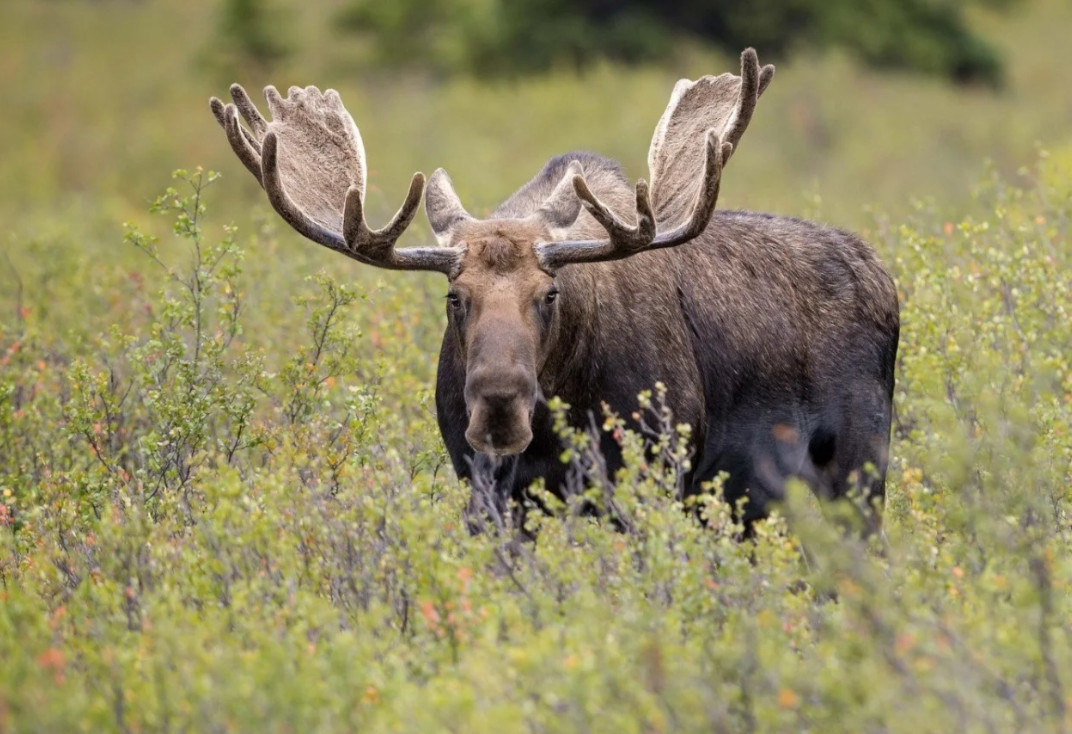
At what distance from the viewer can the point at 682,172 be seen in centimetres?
748

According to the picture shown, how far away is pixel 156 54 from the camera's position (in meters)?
38.1

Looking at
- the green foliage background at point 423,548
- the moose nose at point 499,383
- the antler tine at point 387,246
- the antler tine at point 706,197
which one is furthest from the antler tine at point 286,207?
the antler tine at point 706,197

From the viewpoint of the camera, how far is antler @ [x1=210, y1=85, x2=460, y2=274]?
6762 mm

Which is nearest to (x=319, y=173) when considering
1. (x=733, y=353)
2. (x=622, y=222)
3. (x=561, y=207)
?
(x=561, y=207)

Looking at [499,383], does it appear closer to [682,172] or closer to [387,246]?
[387,246]

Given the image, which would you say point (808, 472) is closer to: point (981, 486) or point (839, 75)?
point (981, 486)

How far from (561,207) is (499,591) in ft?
7.04

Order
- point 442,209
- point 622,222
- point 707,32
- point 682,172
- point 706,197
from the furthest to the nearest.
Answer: point 707,32 → point 682,172 → point 442,209 → point 706,197 → point 622,222

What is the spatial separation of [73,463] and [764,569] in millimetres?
4495

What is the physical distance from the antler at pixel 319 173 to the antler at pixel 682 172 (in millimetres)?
596

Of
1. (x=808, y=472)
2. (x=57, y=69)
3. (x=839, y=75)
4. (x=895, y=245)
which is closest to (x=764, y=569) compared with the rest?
(x=808, y=472)

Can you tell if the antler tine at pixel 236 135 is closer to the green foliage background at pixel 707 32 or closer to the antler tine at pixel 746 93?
the antler tine at pixel 746 93

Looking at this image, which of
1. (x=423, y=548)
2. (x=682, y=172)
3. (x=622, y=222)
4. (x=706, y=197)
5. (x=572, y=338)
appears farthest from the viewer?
(x=682, y=172)

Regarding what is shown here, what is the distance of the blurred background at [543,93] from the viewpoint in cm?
2444
